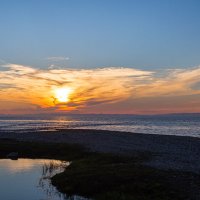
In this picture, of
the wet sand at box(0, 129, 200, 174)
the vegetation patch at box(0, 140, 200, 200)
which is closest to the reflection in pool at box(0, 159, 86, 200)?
the vegetation patch at box(0, 140, 200, 200)

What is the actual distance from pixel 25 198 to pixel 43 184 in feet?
15.1

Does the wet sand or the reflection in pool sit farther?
the wet sand

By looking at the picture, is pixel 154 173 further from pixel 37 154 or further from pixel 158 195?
pixel 37 154

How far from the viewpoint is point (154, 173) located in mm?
29828

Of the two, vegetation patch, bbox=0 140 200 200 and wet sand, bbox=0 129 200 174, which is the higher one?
wet sand, bbox=0 129 200 174

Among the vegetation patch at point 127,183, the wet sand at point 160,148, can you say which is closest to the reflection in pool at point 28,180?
the vegetation patch at point 127,183

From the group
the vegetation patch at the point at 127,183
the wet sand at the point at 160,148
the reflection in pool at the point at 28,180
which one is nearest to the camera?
the vegetation patch at the point at 127,183

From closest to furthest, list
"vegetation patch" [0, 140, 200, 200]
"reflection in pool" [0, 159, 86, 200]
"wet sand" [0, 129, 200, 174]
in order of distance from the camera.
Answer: "vegetation patch" [0, 140, 200, 200] < "reflection in pool" [0, 159, 86, 200] < "wet sand" [0, 129, 200, 174]

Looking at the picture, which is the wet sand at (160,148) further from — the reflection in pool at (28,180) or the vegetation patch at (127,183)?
the reflection in pool at (28,180)

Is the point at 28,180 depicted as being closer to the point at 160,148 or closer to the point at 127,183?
the point at 127,183

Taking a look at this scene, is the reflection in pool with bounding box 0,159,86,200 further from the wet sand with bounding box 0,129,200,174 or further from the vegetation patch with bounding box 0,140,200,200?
the wet sand with bounding box 0,129,200,174

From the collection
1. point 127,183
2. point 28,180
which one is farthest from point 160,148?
point 127,183

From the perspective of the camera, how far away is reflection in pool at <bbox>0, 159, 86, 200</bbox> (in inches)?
1086

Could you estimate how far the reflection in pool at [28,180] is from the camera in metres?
27.6
